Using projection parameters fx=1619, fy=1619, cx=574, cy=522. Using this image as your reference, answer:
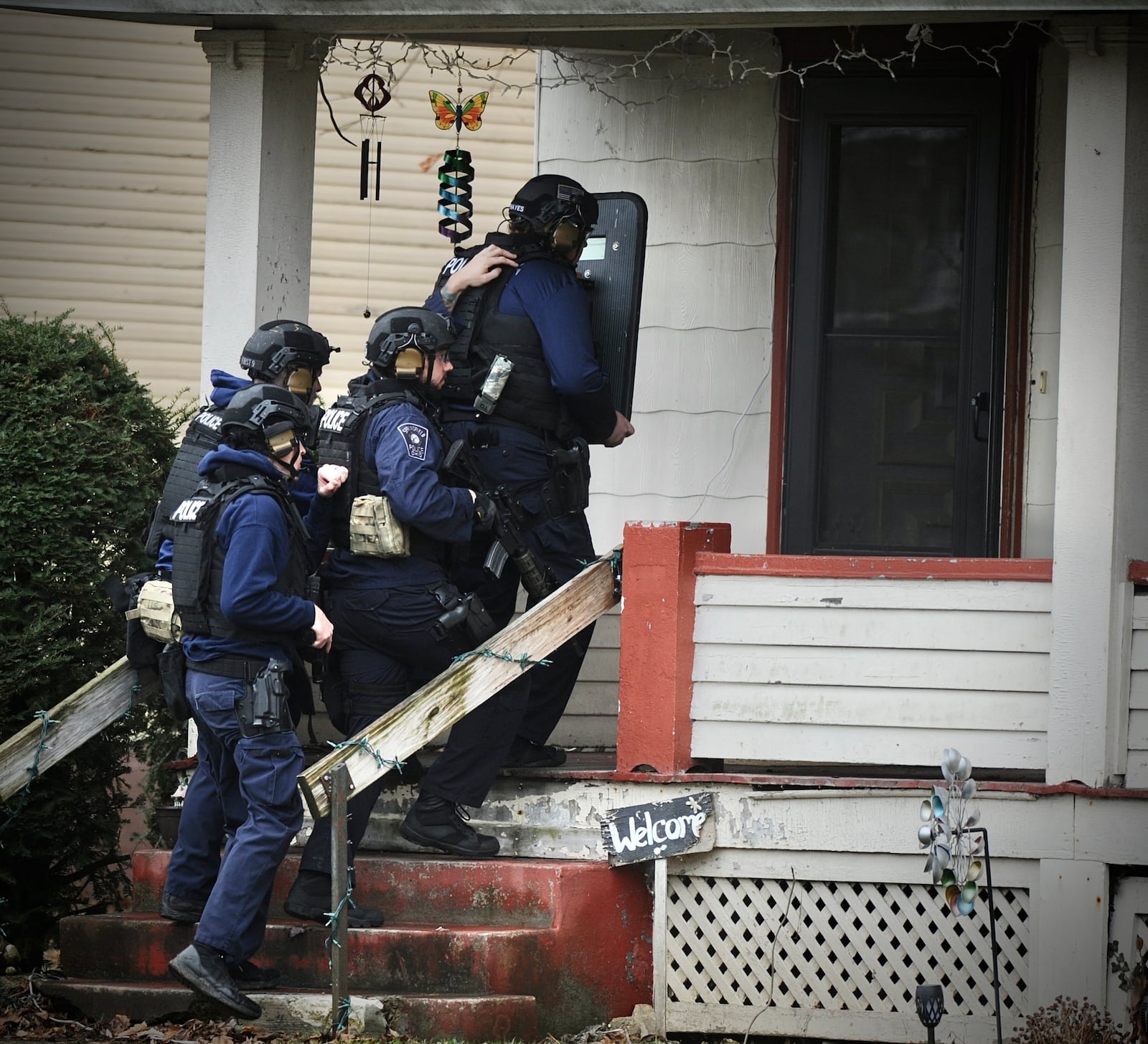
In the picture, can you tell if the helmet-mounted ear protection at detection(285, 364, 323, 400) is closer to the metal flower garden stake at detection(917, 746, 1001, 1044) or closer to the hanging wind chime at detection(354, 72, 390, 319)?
the hanging wind chime at detection(354, 72, 390, 319)

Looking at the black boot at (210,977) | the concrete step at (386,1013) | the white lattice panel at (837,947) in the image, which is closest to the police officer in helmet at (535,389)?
the white lattice panel at (837,947)

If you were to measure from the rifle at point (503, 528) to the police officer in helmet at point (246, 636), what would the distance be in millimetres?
644

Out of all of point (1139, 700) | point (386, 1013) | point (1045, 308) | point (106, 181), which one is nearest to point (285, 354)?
point (386, 1013)

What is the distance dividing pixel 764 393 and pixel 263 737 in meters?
3.35

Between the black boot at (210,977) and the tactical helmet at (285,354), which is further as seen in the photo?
the tactical helmet at (285,354)

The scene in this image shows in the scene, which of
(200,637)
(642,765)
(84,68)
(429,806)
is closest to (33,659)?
(200,637)

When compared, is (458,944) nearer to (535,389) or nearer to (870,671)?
(870,671)

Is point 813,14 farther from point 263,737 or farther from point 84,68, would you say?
point 84,68

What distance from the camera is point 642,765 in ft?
19.8

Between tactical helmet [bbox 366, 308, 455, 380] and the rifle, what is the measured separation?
0.34 meters

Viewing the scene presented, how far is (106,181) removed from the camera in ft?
35.3

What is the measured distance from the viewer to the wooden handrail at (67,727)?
6039 mm

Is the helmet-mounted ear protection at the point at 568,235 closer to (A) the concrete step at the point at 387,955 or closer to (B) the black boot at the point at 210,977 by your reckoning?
(A) the concrete step at the point at 387,955

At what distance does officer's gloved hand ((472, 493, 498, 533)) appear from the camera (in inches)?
235
